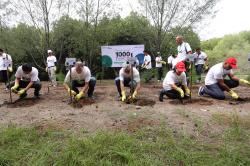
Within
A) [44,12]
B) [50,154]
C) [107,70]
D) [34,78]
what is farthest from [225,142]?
[107,70]

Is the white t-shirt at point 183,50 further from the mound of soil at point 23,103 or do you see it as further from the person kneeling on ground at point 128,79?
the mound of soil at point 23,103

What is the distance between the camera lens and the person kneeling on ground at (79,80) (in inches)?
270

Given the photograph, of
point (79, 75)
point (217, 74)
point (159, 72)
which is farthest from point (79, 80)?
point (159, 72)

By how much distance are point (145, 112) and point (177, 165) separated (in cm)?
177

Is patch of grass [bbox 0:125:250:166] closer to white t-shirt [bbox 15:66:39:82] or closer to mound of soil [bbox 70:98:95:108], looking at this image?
mound of soil [bbox 70:98:95:108]

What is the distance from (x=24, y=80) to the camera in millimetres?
7398

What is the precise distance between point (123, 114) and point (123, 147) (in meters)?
1.38

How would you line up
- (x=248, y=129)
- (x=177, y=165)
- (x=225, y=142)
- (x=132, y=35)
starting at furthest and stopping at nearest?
(x=132, y=35) < (x=248, y=129) < (x=225, y=142) < (x=177, y=165)

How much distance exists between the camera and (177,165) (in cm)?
395

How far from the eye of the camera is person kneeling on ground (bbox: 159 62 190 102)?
6.75 metres

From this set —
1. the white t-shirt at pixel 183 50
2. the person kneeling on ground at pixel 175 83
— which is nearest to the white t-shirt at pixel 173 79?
the person kneeling on ground at pixel 175 83

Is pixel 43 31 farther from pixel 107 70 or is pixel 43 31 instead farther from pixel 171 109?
pixel 171 109

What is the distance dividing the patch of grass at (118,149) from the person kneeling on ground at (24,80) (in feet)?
8.23

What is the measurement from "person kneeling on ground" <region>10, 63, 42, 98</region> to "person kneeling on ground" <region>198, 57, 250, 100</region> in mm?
3978
